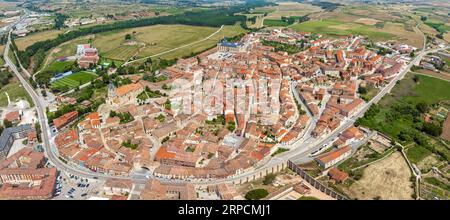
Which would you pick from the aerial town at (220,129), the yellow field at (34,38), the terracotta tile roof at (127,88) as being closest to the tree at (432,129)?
the aerial town at (220,129)

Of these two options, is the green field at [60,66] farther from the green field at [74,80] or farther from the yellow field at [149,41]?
the green field at [74,80]

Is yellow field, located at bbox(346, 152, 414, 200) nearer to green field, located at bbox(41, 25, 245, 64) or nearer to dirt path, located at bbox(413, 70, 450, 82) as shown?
dirt path, located at bbox(413, 70, 450, 82)

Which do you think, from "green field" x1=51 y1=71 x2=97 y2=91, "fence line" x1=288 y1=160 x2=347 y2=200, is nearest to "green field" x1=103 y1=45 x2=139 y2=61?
"green field" x1=51 y1=71 x2=97 y2=91

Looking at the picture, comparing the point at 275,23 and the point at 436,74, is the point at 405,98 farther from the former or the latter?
the point at 275,23

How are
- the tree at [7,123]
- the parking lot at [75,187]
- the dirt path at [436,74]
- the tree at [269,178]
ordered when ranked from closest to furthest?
the parking lot at [75,187]
the tree at [269,178]
the tree at [7,123]
the dirt path at [436,74]

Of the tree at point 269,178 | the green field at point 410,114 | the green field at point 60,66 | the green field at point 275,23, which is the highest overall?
the green field at point 275,23

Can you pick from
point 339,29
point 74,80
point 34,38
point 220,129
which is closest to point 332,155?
point 220,129

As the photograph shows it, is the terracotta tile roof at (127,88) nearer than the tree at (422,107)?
No
